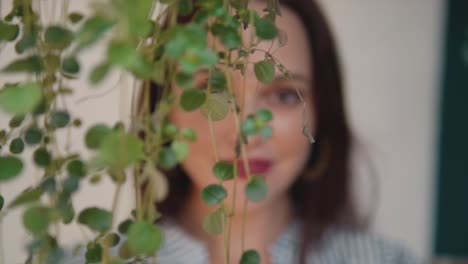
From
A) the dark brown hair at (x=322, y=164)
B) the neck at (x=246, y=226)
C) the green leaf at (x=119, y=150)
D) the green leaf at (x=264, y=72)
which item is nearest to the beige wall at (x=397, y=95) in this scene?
the dark brown hair at (x=322, y=164)

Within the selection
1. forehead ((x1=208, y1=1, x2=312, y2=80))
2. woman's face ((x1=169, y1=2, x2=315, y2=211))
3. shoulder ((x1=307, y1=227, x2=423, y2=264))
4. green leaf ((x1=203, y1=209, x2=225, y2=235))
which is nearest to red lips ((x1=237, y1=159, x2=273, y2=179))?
woman's face ((x1=169, y1=2, x2=315, y2=211))

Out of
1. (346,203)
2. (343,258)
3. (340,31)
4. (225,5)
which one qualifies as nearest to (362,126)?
(340,31)

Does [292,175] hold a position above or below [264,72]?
below

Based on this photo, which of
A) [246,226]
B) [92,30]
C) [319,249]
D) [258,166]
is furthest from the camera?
[319,249]

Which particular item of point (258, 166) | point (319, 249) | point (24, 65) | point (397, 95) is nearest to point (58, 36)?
point (24, 65)

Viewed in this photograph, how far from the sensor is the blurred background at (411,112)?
139 centimetres

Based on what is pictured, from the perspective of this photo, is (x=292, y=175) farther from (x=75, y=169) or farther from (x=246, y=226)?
(x=75, y=169)

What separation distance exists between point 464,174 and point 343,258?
757 mm

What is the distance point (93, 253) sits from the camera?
27cm

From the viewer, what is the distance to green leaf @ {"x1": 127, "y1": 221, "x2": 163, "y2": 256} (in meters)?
0.21

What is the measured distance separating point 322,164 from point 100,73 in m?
0.88

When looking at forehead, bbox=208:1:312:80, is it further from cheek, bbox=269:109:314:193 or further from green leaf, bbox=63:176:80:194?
green leaf, bbox=63:176:80:194

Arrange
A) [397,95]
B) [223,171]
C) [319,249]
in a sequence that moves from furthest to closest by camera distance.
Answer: [397,95]
[319,249]
[223,171]

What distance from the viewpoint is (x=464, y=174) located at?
155 cm
